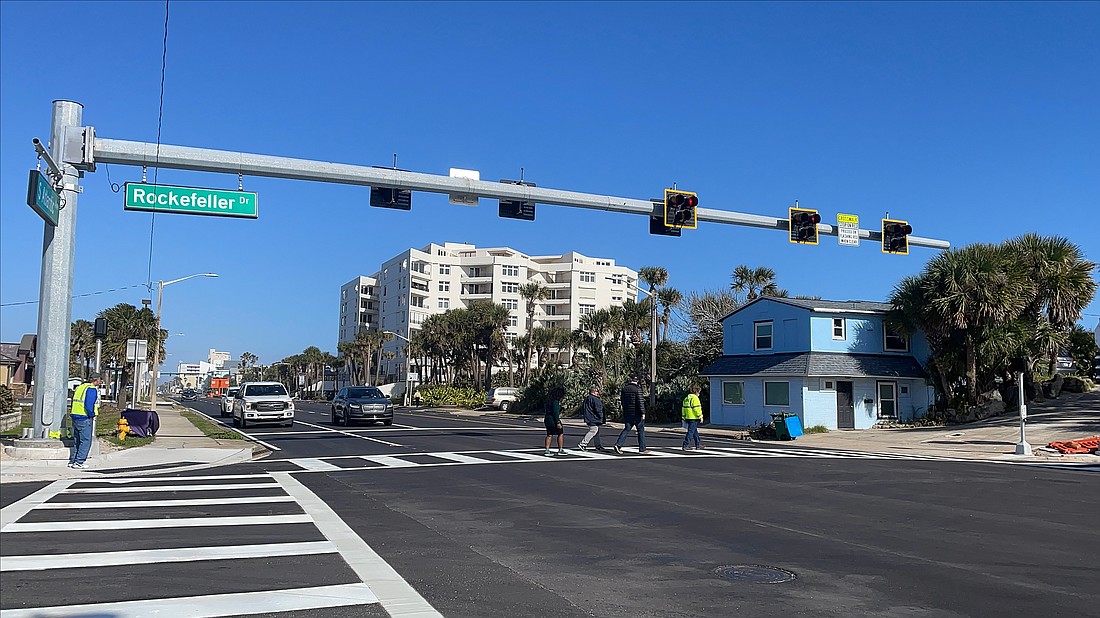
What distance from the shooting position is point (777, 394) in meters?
37.2

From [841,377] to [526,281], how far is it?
268 ft

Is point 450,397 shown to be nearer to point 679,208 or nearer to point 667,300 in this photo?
point 667,300

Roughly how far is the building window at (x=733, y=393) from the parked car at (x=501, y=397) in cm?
2851

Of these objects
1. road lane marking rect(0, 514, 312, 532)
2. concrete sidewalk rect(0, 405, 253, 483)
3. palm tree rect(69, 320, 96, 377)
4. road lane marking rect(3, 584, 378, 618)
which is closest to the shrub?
concrete sidewalk rect(0, 405, 253, 483)

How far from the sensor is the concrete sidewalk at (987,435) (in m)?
23.5

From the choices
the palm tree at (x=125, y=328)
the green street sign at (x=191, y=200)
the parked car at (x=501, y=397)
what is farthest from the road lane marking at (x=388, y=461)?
the palm tree at (x=125, y=328)

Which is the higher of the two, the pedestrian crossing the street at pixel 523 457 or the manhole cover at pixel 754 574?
the pedestrian crossing the street at pixel 523 457

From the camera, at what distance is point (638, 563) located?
26.6 ft

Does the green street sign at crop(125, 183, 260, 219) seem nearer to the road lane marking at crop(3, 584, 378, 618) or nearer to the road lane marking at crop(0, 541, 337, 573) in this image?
the road lane marking at crop(0, 541, 337, 573)

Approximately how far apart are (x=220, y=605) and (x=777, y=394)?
33.2 metres

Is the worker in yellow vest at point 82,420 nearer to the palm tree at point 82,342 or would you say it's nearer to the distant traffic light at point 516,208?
the distant traffic light at point 516,208

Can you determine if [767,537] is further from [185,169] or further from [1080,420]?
[1080,420]

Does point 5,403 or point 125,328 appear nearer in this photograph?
point 5,403

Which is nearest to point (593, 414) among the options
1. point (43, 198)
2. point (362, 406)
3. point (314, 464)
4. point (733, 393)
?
point (314, 464)
